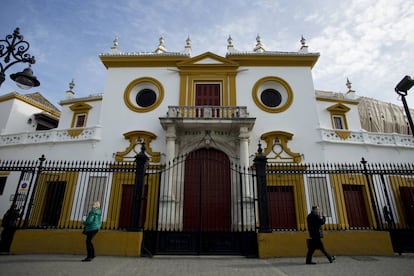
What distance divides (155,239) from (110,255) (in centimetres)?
124

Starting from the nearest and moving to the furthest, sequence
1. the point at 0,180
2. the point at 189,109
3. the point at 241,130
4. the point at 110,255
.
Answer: the point at 110,255 → the point at 241,130 → the point at 189,109 → the point at 0,180

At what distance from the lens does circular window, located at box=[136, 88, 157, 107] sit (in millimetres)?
13703

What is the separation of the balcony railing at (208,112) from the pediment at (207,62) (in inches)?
123

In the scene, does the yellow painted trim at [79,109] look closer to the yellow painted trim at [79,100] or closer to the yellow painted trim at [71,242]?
the yellow painted trim at [79,100]

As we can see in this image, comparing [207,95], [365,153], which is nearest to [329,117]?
[365,153]

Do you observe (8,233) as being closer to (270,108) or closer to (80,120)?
(80,120)

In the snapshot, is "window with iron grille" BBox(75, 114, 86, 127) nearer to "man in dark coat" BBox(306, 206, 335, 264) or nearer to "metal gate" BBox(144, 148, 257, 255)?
"metal gate" BBox(144, 148, 257, 255)

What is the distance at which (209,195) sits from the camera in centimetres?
1112

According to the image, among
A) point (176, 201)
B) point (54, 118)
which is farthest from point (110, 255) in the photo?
point (54, 118)

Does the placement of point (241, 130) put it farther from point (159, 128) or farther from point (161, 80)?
point (161, 80)

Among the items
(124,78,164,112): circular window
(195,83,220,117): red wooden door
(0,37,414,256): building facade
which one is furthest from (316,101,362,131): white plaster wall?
(124,78,164,112): circular window

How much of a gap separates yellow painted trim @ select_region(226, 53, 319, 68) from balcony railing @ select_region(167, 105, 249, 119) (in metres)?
3.64

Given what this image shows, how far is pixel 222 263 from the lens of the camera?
18.4 feet

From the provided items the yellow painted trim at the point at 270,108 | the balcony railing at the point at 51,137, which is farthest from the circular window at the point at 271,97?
the balcony railing at the point at 51,137
